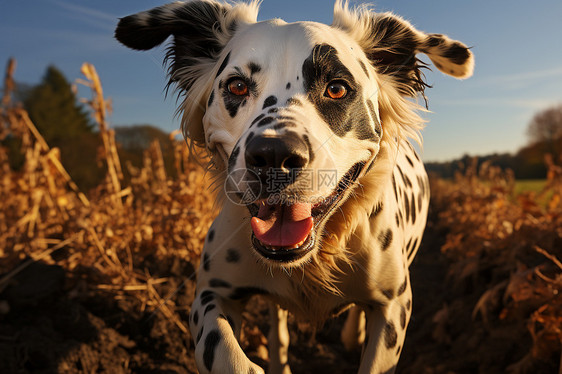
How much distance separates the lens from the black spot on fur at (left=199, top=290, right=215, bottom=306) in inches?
103

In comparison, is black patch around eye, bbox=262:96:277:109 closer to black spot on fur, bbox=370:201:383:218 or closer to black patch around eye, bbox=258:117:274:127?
black patch around eye, bbox=258:117:274:127

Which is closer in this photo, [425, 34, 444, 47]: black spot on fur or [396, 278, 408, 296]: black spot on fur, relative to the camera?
[396, 278, 408, 296]: black spot on fur

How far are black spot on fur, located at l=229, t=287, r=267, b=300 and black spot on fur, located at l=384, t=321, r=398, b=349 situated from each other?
2.49 feet

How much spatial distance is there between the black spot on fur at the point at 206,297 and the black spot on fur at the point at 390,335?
1.05 m

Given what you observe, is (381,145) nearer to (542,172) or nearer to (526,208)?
(526,208)

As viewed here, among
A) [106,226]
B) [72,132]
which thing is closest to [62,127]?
[72,132]

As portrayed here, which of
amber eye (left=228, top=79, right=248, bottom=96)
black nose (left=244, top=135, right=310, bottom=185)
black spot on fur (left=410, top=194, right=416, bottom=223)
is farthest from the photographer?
black spot on fur (left=410, top=194, right=416, bottom=223)

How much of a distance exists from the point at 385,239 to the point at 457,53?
1358 mm

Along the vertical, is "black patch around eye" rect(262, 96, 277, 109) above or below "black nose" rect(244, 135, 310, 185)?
above

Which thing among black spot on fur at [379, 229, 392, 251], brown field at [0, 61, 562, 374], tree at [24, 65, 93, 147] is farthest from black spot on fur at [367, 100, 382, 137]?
tree at [24, 65, 93, 147]

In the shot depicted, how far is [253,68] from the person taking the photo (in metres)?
2.40

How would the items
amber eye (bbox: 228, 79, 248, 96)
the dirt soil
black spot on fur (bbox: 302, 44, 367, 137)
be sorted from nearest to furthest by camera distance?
black spot on fur (bbox: 302, 44, 367, 137) < amber eye (bbox: 228, 79, 248, 96) < the dirt soil

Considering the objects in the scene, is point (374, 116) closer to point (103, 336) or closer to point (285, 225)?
point (285, 225)

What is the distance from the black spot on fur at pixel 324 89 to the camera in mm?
2318
